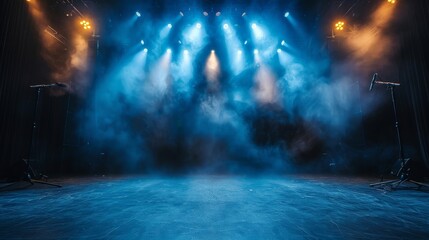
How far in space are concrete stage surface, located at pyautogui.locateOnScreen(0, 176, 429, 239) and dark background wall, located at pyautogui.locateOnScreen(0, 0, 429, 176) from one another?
9.98 ft

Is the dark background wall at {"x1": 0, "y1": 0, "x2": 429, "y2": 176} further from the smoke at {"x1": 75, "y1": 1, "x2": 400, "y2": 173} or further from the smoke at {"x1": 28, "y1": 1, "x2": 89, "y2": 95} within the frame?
the smoke at {"x1": 75, "y1": 1, "x2": 400, "y2": 173}

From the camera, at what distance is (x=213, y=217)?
2.19 metres

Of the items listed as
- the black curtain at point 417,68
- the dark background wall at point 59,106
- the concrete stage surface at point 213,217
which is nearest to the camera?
the concrete stage surface at point 213,217

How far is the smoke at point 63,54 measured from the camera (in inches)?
247

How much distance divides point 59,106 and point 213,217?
7198mm

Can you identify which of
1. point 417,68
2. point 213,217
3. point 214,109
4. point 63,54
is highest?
point 63,54

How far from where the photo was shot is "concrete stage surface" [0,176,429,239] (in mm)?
1758

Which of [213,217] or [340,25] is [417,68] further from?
[213,217]

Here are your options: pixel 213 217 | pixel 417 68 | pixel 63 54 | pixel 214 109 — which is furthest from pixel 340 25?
pixel 63 54

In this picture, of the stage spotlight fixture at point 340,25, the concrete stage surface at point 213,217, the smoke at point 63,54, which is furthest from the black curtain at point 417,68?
the smoke at point 63,54

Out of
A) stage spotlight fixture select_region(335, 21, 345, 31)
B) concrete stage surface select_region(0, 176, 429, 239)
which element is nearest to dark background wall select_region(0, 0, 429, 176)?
stage spotlight fixture select_region(335, 21, 345, 31)

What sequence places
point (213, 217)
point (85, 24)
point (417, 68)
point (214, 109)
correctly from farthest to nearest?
point (214, 109), point (85, 24), point (417, 68), point (213, 217)

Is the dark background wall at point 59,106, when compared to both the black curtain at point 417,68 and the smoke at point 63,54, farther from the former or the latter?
the smoke at point 63,54

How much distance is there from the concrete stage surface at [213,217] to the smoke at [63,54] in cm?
490
